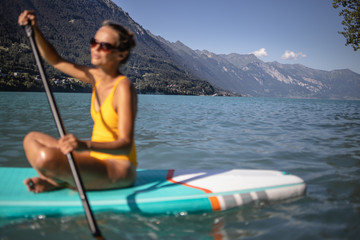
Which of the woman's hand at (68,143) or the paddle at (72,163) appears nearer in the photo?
the woman's hand at (68,143)

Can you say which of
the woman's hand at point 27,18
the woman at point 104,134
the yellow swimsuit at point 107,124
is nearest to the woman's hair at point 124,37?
the woman at point 104,134

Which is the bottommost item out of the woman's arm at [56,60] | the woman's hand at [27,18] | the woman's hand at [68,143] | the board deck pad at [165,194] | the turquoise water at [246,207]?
the turquoise water at [246,207]

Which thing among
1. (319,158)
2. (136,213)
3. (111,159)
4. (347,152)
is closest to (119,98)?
(111,159)

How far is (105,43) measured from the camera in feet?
8.80

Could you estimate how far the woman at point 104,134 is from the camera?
251 cm

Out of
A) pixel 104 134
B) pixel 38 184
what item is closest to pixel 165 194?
pixel 104 134

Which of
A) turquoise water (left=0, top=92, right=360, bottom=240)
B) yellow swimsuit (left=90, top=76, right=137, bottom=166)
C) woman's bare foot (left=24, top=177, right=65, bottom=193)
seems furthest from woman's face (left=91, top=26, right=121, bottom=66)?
turquoise water (left=0, top=92, right=360, bottom=240)

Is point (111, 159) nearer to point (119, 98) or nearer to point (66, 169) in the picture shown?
point (66, 169)

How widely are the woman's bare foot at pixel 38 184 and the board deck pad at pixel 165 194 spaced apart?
6cm

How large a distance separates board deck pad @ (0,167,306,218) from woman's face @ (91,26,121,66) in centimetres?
158

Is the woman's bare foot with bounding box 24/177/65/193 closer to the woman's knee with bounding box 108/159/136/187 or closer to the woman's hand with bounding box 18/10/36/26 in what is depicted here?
the woman's knee with bounding box 108/159/136/187

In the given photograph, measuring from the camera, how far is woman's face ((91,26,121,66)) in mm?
2684

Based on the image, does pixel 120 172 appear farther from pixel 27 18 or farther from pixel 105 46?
pixel 27 18

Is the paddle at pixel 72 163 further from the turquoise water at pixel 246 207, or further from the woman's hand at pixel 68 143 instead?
the turquoise water at pixel 246 207
